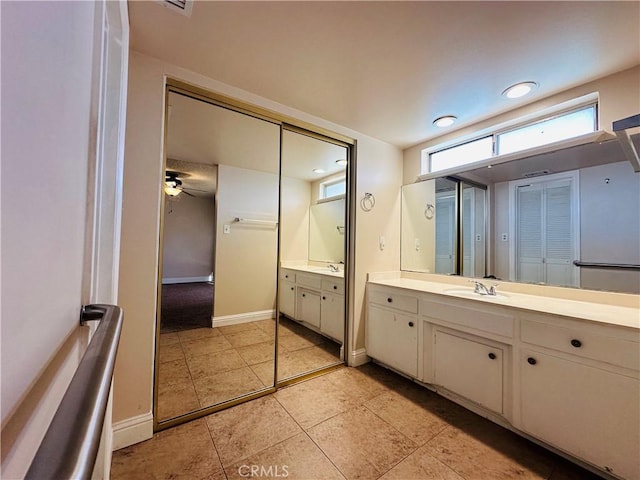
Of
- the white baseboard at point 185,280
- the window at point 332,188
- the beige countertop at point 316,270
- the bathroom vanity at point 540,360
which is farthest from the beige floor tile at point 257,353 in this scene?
the window at point 332,188

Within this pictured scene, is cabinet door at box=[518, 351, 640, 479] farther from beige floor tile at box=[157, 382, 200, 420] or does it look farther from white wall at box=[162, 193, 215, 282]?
white wall at box=[162, 193, 215, 282]

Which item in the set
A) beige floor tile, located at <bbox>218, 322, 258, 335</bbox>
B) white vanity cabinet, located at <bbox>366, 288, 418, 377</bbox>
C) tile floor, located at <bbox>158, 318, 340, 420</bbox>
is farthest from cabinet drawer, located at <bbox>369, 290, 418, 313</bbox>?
beige floor tile, located at <bbox>218, 322, 258, 335</bbox>

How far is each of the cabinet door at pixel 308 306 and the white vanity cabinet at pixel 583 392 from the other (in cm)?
198

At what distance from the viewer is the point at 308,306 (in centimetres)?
322

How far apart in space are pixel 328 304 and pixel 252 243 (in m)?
1.16

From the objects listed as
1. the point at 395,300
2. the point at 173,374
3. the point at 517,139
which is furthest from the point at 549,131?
the point at 173,374

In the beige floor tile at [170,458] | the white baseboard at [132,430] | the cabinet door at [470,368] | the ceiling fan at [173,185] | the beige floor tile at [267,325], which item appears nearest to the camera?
the beige floor tile at [170,458]

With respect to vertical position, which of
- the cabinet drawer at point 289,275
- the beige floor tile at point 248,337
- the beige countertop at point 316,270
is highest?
the beige countertop at point 316,270

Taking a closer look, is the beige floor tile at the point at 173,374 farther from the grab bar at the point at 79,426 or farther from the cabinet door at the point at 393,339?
the grab bar at the point at 79,426

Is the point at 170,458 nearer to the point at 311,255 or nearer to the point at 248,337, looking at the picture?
the point at 248,337

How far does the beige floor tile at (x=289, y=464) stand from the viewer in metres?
1.37

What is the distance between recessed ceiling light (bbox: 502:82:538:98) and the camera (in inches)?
70.1

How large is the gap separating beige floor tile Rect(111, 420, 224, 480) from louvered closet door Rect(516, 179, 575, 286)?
2.48m

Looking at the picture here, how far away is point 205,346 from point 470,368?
90.9 inches
